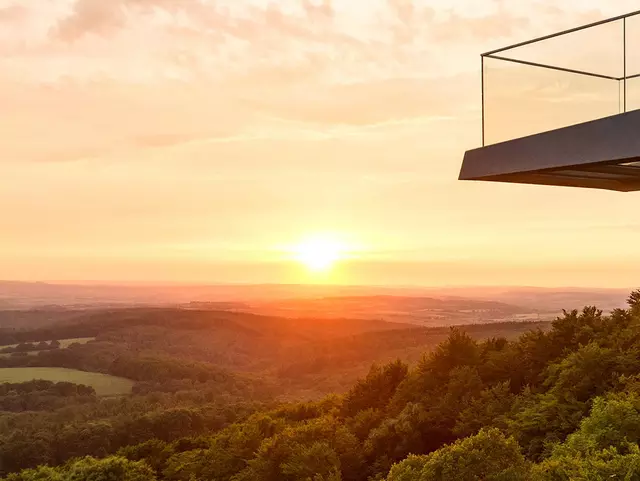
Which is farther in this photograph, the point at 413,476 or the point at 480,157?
the point at 413,476

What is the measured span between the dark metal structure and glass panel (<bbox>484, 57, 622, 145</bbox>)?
0.09 m

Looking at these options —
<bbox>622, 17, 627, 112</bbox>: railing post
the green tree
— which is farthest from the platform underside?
the green tree

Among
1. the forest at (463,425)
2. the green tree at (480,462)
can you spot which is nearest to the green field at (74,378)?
the forest at (463,425)

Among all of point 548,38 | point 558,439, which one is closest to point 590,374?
point 558,439

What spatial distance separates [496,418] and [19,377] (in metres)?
186

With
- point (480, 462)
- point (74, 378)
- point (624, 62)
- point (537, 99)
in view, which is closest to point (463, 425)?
point (480, 462)

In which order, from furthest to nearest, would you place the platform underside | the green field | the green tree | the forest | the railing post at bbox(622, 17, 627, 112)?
the green field < the forest < the green tree < the railing post at bbox(622, 17, 627, 112) < the platform underside

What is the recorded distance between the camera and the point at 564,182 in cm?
1074

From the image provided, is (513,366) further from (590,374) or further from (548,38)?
(548,38)

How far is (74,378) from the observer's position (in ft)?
618

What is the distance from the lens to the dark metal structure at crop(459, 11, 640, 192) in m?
8.36

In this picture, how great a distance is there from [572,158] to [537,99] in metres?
1.98

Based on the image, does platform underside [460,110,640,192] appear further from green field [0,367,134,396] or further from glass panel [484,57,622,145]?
green field [0,367,134,396]

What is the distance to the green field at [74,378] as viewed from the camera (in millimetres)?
181250
